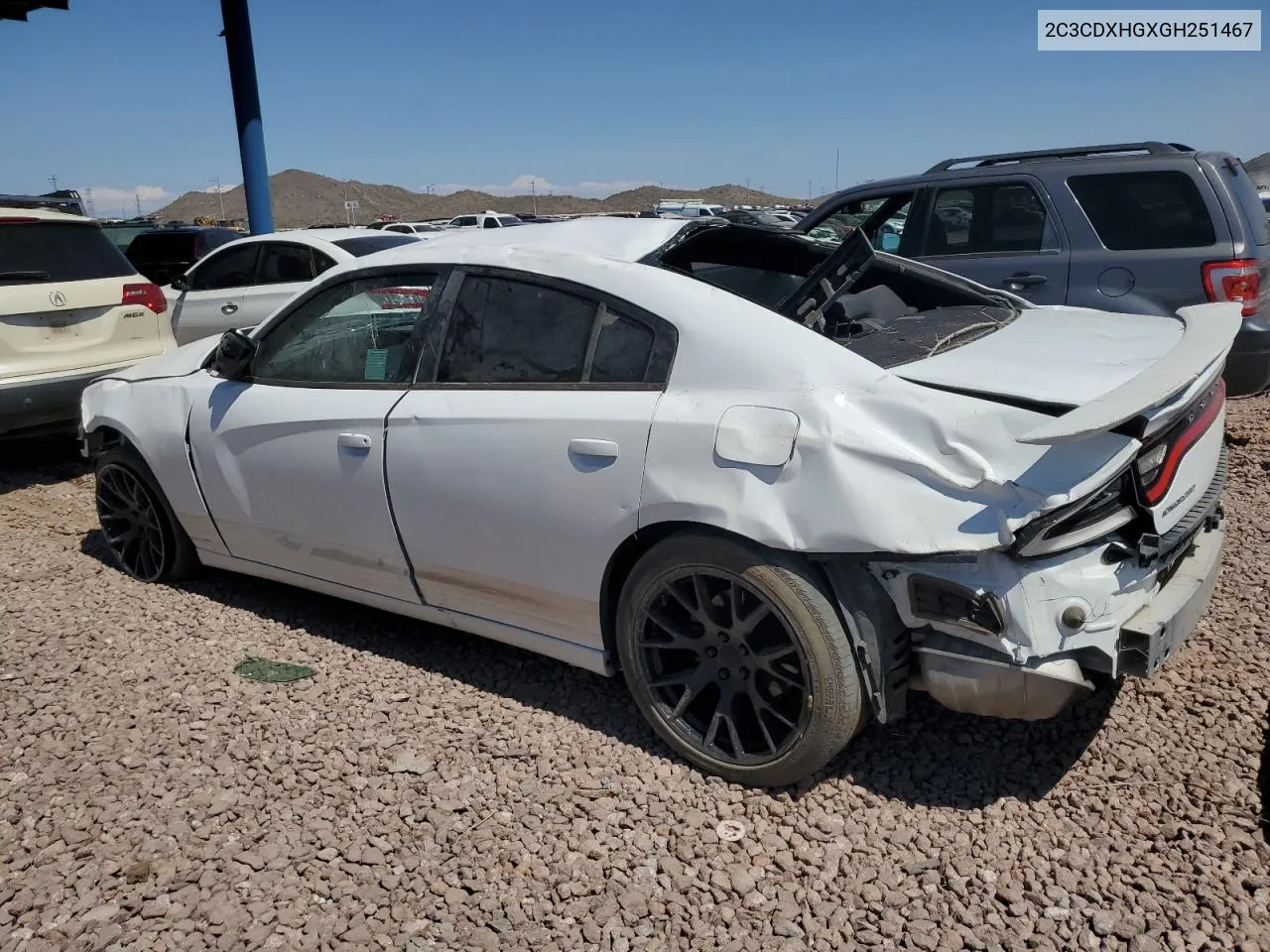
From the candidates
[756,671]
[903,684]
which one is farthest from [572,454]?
[903,684]

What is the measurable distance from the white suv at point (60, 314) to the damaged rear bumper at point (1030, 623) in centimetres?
580

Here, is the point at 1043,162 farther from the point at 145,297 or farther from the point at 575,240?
the point at 145,297

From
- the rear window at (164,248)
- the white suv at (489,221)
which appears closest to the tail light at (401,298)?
the rear window at (164,248)

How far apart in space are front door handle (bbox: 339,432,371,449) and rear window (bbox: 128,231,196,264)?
34.9 feet

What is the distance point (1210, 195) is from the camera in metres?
5.66

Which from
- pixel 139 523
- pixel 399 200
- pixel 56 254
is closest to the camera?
pixel 139 523

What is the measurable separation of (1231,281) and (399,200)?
245 feet

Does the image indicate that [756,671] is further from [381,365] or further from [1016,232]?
[1016,232]

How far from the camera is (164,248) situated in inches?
513

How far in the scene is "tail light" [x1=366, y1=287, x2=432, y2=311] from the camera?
3.57m

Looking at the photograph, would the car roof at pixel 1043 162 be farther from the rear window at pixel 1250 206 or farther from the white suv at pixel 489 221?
the white suv at pixel 489 221

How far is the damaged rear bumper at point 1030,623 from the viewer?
8.02 ft

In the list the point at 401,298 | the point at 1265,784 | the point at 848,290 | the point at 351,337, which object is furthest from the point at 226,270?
the point at 1265,784

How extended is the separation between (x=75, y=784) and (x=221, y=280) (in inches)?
277
